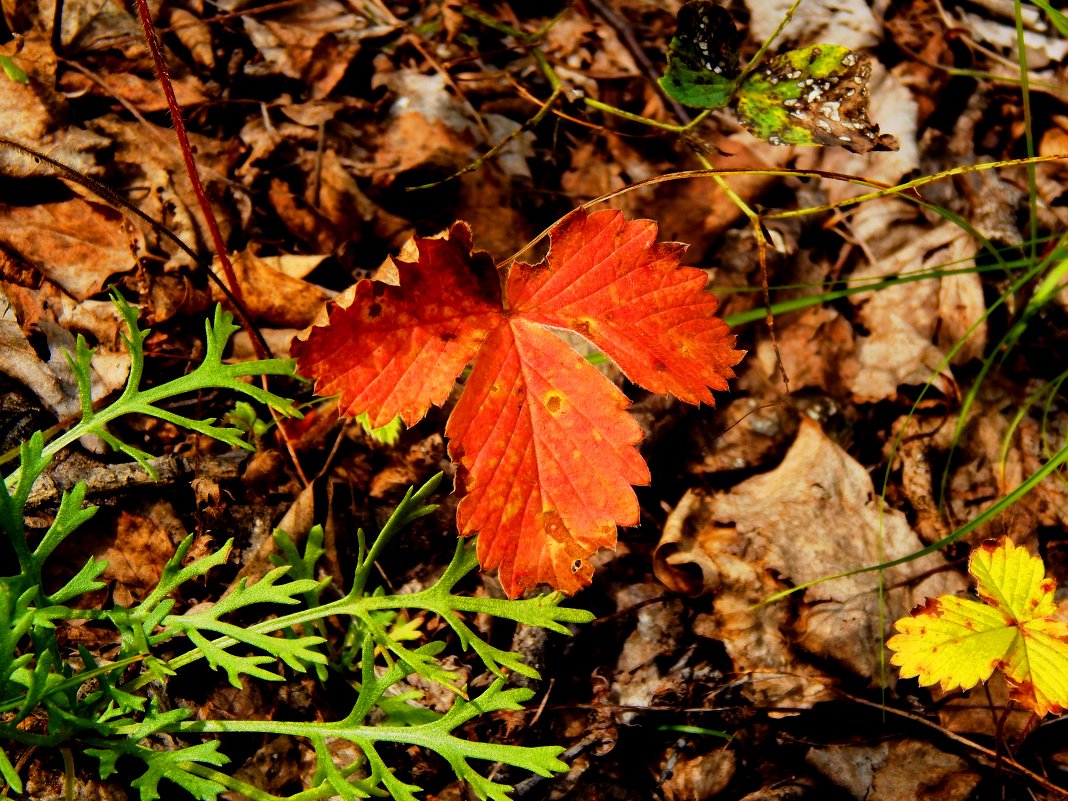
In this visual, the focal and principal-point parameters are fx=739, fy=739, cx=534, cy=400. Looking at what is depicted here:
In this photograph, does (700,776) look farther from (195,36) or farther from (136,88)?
(195,36)

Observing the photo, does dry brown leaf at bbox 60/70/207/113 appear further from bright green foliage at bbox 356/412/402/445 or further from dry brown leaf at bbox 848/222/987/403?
dry brown leaf at bbox 848/222/987/403

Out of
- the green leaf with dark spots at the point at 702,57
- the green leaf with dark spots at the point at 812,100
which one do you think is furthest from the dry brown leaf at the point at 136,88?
the green leaf with dark spots at the point at 812,100

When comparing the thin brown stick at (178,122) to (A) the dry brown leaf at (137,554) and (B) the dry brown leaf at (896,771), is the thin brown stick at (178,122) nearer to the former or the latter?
(A) the dry brown leaf at (137,554)

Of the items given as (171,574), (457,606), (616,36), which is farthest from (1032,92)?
(171,574)

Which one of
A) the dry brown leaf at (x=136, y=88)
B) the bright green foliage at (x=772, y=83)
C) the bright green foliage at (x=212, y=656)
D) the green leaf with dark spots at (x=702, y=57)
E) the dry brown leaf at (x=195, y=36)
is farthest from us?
the dry brown leaf at (x=195, y=36)

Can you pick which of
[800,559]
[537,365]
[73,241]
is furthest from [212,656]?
[800,559]

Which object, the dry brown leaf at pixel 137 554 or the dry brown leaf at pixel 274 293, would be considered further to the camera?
the dry brown leaf at pixel 274 293

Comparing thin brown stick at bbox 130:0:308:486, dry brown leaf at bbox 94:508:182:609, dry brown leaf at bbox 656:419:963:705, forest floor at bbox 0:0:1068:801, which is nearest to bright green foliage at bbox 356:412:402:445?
forest floor at bbox 0:0:1068:801
